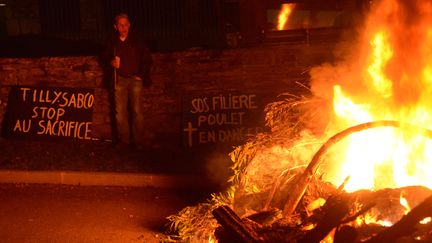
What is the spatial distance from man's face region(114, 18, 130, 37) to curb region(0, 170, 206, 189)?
2.44 meters

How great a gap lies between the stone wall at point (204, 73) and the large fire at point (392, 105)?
13.1ft

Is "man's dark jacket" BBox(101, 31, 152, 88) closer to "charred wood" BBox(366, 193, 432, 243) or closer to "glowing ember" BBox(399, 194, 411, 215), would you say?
"glowing ember" BBox(399, 194, 411, 215)

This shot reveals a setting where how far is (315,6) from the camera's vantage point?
11.2 metres

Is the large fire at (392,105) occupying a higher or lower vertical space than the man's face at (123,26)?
lower

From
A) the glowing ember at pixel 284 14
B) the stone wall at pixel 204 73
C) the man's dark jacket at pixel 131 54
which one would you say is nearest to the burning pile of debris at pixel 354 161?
the stone wall at pixel 204 73

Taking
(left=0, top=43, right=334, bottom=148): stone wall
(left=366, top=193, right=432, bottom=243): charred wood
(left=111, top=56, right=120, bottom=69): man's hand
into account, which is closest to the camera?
(left=366, top=193, right=432, bottom=243): charred wood

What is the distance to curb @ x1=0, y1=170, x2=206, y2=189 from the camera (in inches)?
323

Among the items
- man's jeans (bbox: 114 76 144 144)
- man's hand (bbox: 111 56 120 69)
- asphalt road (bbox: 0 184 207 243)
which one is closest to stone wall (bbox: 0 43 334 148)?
man's jeans (bbox: 114 76 144 144)

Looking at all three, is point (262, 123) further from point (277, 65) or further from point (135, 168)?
point (135, 168)

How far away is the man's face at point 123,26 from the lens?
944 cm

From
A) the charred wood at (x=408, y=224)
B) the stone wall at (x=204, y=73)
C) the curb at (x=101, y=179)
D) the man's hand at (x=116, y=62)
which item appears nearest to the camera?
the charred wood at (x=408, y=224)

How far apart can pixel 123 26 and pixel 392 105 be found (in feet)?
17.1

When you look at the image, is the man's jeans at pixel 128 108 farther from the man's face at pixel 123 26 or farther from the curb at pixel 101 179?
the curb at pixel 101 179

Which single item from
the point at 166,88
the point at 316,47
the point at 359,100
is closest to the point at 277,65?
the point at 316,47
